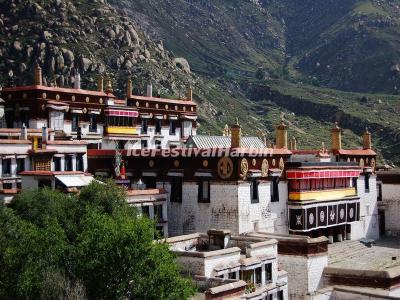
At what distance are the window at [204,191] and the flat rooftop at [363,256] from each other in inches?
384

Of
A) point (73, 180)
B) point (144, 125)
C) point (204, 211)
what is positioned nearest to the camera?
point (73, 180)

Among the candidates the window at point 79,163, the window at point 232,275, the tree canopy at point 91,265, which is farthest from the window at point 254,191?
the tree canopy at point 91,265

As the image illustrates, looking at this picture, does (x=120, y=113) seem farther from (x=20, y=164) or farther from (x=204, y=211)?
(x=204, y=211)

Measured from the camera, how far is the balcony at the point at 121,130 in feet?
201

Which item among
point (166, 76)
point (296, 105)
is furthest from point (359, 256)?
point (296, 105)

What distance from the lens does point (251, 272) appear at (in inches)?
1435

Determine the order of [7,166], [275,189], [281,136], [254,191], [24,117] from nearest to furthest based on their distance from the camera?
[7,166] < [254,191] < [275,189] < [281,136] < [24,117]

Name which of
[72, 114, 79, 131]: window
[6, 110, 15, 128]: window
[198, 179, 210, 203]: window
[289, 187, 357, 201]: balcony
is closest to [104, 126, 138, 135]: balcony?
[72, 114, 79, 131]: window

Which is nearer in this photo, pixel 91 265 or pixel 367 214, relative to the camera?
pixel 91 265

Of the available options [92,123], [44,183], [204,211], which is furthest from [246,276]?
[92,123]

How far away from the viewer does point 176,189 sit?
48.4 meters

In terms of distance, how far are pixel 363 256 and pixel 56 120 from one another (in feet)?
90.7

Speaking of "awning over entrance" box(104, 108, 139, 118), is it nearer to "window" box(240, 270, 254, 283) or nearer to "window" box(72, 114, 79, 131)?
"window" box(72, 114, 79, 131)

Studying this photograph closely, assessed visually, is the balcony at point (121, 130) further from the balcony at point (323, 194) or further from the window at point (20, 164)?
the balcony at point (323, 194)
